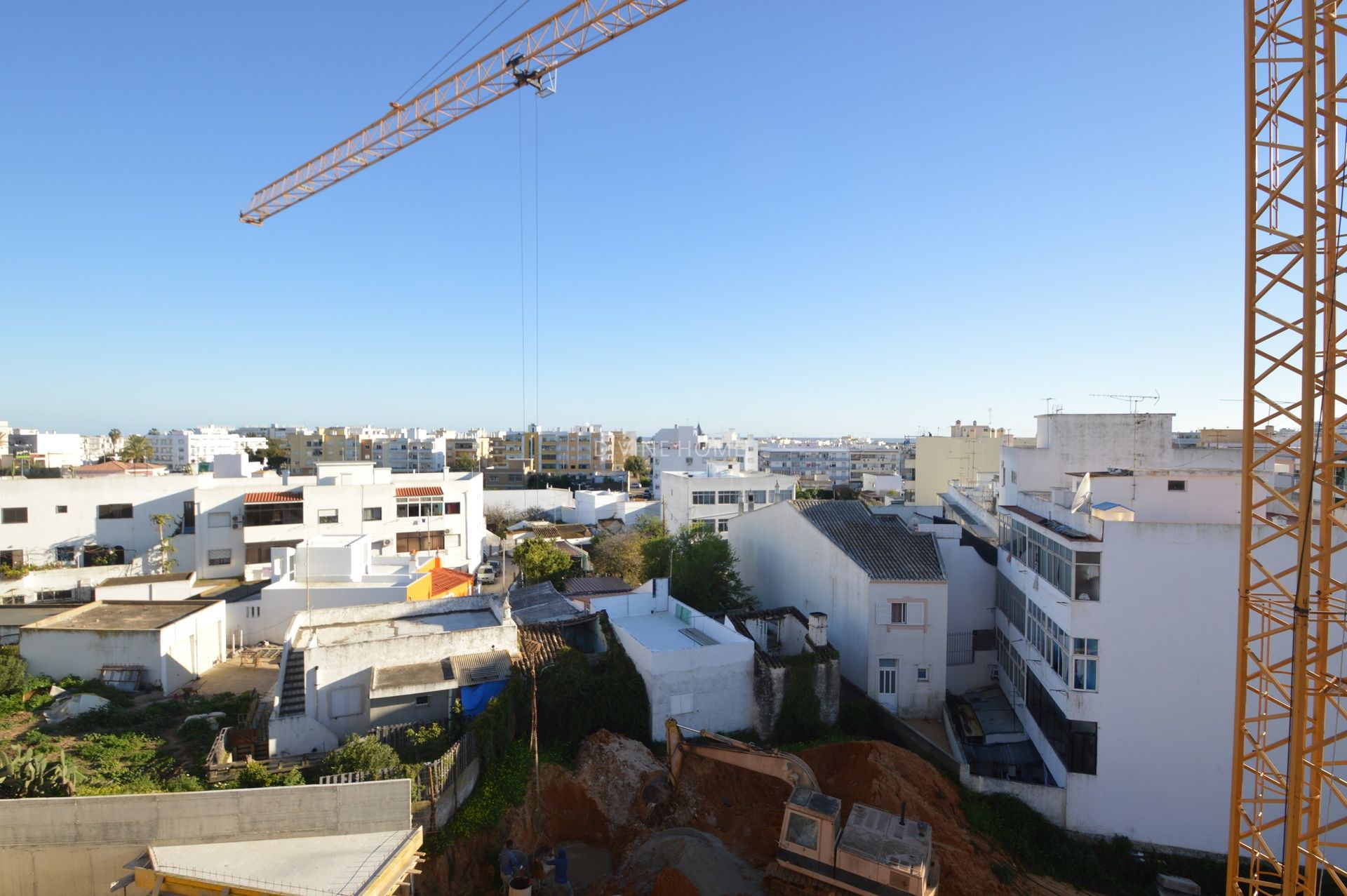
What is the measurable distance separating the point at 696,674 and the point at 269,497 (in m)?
23.7

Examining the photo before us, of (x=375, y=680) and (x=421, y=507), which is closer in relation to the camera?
(x=375, y=680)

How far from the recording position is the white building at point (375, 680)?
50.4 feet

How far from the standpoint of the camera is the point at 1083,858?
1598cm

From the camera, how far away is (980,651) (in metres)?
22.4

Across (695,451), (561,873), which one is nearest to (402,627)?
(561,873)

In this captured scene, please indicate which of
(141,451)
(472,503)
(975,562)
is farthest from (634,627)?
(141,451)

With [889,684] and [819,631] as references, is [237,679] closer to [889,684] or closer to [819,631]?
[819,631]

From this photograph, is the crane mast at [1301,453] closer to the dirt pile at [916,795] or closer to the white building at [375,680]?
the dirt pile at [916,795]

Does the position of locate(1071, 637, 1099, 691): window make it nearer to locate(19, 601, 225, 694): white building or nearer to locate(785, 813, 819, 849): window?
locate(785, 813, 819, 849): window

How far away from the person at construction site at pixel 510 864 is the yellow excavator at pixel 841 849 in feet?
15.7

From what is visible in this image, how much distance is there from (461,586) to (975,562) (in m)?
17.9

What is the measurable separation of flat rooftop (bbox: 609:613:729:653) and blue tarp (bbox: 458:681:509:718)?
391 cm

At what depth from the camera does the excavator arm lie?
14.3m

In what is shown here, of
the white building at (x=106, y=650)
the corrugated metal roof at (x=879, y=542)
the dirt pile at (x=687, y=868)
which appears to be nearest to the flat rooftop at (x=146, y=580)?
the white building at (x=106, y=650)
